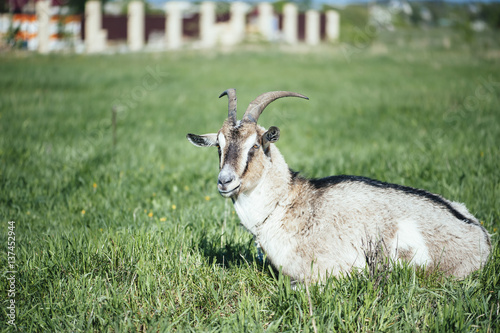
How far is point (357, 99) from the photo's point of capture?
42.0 feet

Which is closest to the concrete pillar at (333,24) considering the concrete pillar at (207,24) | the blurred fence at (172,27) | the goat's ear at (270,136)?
the blurred fence at (172,27)

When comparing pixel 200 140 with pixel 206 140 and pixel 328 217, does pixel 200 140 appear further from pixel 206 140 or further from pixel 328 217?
pixel 328 217

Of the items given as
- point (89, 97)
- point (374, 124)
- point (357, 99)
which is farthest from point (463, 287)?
point (89, 97)

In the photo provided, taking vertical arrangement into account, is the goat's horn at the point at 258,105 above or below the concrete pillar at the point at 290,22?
below

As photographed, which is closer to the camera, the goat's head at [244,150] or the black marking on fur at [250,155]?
the goat's head at [244,150]

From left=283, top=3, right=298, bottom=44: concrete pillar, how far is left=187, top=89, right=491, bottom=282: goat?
33.8m

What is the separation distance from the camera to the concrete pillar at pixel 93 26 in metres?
27.5

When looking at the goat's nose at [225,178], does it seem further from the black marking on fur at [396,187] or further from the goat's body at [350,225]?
the black marking on fur at [396,187]

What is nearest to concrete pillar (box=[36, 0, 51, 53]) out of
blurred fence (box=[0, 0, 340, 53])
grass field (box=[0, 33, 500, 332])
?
blurred fence (box=[0, 0, 340, 53])

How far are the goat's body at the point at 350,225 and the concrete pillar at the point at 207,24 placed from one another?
29.4 meters

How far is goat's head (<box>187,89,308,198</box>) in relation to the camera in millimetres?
3279

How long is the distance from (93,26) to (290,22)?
15609mm

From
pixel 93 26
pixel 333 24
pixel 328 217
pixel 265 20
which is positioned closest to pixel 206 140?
pixel 328 217

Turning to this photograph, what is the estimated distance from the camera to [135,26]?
30.8 meters
